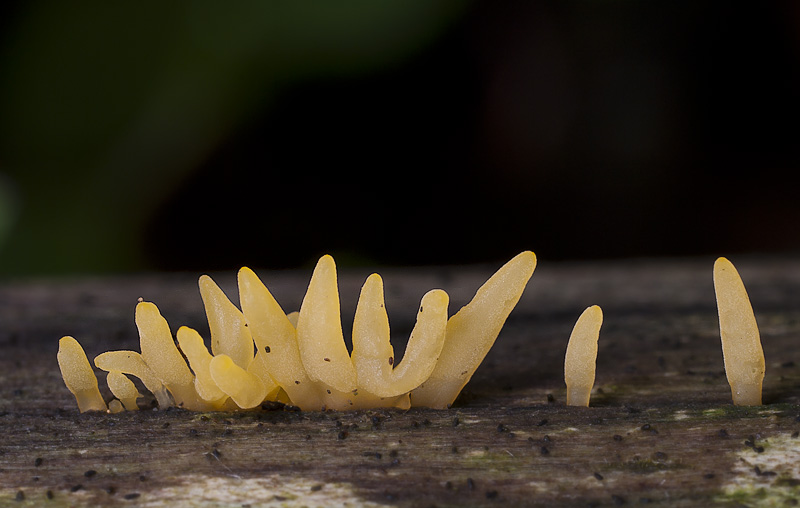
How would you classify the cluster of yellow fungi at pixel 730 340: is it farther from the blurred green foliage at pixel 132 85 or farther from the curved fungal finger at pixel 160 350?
the blurred green foliage at pixel 132 85

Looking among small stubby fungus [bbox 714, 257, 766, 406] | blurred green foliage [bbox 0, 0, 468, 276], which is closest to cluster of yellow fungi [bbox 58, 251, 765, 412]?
small stubby fungus [bbox 714, 257, 766, 406]

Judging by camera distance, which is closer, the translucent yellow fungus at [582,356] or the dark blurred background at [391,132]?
the translucent yellow fungus at [582,356]

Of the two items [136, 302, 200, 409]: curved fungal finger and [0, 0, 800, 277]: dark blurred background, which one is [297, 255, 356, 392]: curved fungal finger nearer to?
[136, 302, 200, 409]: curved fungal finger

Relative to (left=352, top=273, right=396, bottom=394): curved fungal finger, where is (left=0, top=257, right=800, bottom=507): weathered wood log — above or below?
below

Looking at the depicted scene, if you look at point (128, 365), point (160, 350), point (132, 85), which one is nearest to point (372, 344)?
point (160, 350)

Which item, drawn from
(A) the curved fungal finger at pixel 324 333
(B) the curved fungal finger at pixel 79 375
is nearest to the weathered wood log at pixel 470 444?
(B) the curved fungal finger at pixel 79 375

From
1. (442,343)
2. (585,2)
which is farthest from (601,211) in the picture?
(442,343)
